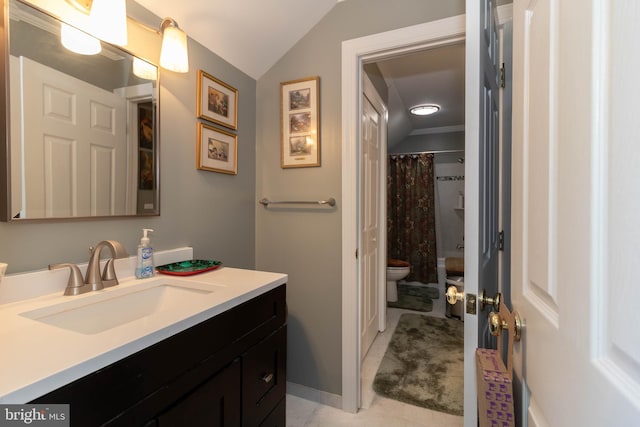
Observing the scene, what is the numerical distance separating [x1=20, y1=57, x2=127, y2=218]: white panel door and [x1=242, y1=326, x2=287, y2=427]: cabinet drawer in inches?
31.8

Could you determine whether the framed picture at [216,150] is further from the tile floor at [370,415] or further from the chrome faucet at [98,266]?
the tile floor at [370,415]

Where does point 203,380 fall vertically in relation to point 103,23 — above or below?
below

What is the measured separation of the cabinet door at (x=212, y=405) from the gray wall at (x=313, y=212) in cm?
81

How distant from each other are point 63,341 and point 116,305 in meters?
0.39

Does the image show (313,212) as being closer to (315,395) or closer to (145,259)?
(145,259)

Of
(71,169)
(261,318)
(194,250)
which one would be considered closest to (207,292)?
(261,318)

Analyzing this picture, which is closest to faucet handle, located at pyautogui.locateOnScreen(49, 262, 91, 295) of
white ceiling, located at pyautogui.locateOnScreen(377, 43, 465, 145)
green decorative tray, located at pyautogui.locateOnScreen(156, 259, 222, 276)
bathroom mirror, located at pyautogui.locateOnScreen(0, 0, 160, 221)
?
bathroom mirror, located at pyautogui.locateOnScreen(0, 0, 160, 221)

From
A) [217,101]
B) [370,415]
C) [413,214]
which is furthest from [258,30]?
[413,214]

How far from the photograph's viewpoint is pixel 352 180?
5.45 feet

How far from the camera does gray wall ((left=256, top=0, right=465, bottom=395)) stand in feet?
5.57

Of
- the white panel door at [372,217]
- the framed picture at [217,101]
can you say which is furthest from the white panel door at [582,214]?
the white panel door at [372,217]

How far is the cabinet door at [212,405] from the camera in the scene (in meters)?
0.82

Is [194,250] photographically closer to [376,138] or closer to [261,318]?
[261,318]

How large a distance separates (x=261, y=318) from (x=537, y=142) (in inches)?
41.4
